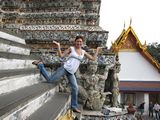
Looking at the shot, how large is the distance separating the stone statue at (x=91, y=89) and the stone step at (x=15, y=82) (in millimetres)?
931

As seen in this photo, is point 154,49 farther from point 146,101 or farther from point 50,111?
point 50,111

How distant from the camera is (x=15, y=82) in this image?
2.61m

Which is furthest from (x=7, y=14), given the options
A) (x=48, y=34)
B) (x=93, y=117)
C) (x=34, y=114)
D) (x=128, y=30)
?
(x=128, y=30)

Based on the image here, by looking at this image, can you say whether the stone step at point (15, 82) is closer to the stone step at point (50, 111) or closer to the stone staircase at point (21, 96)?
the stone staircase at point (21, 96)

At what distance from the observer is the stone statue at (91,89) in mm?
4121

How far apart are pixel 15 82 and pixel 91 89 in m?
1.79

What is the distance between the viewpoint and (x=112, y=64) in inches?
183

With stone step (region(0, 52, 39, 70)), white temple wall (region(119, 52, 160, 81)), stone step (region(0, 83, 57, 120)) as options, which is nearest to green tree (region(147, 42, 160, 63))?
white temple wall (region(119, 52, 160, 81))

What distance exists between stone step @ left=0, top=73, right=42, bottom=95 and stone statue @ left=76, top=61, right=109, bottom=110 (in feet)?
3.05

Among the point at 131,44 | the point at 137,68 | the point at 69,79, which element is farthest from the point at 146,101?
the point at 69,79

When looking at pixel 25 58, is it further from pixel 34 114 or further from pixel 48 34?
pixel 48 34

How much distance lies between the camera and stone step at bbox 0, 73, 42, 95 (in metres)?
2.30

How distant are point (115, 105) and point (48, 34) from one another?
2.23 metres

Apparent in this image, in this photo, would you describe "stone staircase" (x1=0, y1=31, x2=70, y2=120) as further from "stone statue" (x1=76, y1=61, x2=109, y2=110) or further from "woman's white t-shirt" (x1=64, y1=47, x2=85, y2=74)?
"stone statue" (x1=76, y1=61, x2=109, y2=110)
